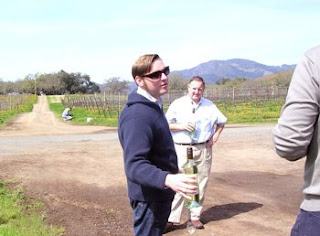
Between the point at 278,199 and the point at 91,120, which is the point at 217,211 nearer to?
the point at 278,199

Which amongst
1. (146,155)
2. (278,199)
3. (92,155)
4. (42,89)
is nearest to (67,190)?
(278,199)

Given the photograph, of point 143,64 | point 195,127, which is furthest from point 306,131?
point 195,127

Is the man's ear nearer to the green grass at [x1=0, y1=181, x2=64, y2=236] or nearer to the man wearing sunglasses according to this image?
the man wearing sunglasses

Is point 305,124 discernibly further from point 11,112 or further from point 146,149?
point 11,112

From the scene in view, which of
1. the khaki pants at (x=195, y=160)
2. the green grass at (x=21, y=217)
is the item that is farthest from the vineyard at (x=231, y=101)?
the khaki pants at (x=195, y=160)

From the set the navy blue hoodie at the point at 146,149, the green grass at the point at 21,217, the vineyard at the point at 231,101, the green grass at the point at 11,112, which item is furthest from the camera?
the vineyard at the point at 231,101

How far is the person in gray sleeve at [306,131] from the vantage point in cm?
192

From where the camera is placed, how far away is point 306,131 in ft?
6.38

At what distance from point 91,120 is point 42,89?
96130mm

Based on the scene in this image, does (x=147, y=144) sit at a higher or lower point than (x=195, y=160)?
higher

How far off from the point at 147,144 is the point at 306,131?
0.96m

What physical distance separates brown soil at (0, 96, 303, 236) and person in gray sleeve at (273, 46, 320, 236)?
3369 mm

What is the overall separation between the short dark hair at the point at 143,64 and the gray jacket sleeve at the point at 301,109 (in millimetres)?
1035

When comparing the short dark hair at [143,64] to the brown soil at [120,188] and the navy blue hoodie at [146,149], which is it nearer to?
the navy blue hoodie at [146,149]
